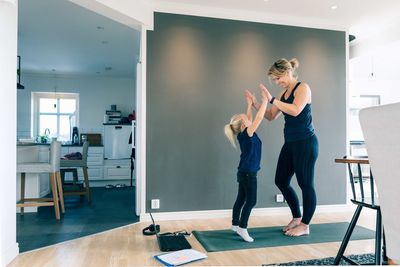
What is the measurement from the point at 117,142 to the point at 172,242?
4.71m

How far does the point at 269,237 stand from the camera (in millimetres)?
2914

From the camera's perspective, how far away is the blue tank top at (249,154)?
109 inches

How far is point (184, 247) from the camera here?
2574 mm

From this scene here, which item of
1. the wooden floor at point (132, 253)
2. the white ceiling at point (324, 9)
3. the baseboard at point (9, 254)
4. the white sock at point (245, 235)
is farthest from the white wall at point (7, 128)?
the white sock at point (245, 235)

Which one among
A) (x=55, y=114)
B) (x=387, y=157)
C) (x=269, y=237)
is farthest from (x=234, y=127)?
(x=55, y=114)

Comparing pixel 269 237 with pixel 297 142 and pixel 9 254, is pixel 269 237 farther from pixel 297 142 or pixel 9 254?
pixel 9 254

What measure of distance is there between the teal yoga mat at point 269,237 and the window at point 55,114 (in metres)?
5.66

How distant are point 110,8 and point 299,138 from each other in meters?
2.27

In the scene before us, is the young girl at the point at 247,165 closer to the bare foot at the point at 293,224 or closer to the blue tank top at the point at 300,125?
the blue tank top at the point at 300,125

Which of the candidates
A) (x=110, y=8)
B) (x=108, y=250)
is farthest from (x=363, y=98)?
(x=108, y=250)

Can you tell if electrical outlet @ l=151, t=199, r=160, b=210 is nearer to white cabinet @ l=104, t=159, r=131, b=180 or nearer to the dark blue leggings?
the dark blue leggings

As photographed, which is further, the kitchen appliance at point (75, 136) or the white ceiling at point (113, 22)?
the kitchen appliance at point (75, 136)

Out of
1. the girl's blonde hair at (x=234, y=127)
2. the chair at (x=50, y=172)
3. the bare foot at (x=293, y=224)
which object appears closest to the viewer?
the girl's blonde hair at (x=234, y=127)

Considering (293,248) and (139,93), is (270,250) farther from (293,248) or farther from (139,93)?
(139,93)
